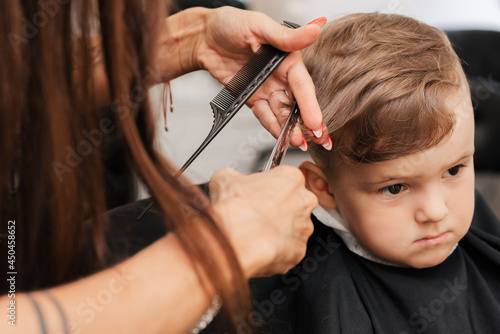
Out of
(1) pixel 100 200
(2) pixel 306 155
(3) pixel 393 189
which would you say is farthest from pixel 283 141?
(2) pixel 306 155

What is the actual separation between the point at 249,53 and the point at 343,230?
1.56 ft

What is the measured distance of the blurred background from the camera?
1.69 m

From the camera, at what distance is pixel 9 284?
869mm

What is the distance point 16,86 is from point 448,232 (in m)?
0.91

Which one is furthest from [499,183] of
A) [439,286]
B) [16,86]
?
[16,86]

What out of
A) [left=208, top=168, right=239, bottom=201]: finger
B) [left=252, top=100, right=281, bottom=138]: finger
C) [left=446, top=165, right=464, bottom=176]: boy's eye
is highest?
[left=208, top=168, right=239, bottom=201]: finger

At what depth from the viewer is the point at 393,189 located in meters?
1.11

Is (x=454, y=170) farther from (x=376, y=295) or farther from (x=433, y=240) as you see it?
(x=376, y=295)

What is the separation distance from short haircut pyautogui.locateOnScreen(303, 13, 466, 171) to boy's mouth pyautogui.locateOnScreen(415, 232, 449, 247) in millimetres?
204

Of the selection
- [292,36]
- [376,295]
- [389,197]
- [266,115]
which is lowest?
[376,295]

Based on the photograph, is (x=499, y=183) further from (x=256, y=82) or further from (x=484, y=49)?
(x=256, y=82)

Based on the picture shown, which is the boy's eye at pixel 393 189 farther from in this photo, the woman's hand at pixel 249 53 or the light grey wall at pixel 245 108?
the light grey wall at pixel 245 108

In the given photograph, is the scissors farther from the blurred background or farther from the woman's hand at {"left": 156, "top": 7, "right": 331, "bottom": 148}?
the blurred background

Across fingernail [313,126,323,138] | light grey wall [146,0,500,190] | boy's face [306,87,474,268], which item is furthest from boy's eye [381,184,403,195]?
light grey wall [146,0,500,190]
